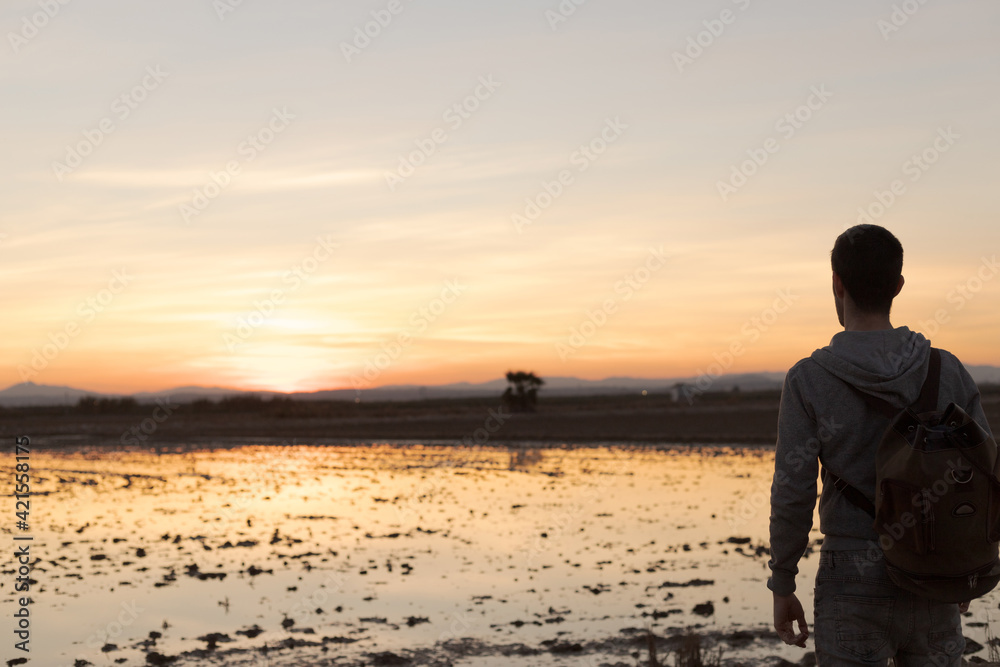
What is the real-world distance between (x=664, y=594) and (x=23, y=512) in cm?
1256

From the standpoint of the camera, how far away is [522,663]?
312 inches

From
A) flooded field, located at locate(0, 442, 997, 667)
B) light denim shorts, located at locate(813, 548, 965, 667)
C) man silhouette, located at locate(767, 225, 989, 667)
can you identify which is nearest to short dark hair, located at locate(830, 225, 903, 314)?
man silhouette, located at locate(767, 225, 989, 667)

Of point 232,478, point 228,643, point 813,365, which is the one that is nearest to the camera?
point 813,365

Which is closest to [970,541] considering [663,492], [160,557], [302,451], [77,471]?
[160,557]

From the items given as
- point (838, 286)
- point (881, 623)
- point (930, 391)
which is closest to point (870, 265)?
point (838, 286)

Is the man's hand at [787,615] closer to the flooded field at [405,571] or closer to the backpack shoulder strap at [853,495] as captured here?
the backpack shoulder strap at [853,495]

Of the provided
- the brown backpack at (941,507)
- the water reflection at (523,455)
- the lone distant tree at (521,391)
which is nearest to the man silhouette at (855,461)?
the brown backpack at (941,507)

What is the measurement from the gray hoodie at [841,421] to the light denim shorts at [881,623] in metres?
0.10

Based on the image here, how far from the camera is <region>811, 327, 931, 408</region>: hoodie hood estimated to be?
3004 millimetres

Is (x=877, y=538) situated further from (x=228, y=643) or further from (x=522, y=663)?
(x=228, y=643)

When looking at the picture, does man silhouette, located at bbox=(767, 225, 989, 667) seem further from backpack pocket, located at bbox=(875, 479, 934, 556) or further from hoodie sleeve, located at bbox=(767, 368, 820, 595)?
backpack pocket, located at bbox=(875, 479, 934, 556)

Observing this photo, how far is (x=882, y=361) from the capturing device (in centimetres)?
305

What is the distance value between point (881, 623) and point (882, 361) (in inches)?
33.2

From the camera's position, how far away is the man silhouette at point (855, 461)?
295 cm
